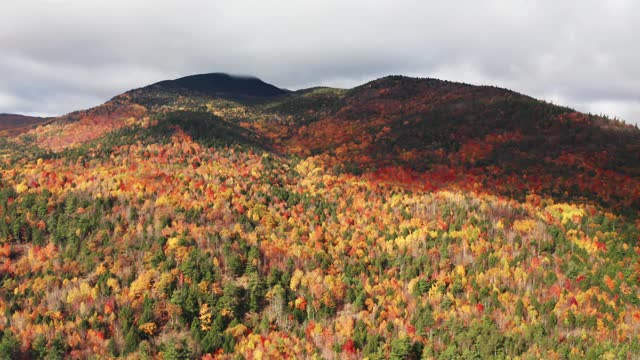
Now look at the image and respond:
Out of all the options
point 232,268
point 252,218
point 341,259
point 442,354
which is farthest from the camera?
point 252,218

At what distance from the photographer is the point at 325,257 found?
54969 millimetres

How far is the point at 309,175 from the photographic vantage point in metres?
98.9

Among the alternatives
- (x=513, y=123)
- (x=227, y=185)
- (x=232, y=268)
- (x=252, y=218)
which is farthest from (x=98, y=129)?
(x=513, y=123)

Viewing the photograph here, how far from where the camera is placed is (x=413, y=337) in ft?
130

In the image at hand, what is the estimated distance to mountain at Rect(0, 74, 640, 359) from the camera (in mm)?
39625

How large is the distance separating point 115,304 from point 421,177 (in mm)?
73755

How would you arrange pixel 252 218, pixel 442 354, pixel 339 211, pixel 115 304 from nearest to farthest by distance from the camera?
pixel 442 354, pixel 115 304, pixel 252 218, pixel 339 211

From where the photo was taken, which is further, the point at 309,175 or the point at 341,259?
the point at 309,175

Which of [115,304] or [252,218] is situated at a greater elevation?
[252,218]

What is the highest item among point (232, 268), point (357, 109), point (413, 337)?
point (357, 109)

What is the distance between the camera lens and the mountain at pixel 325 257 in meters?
39.6

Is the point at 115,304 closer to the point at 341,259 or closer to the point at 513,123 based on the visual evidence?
the point at 341,259

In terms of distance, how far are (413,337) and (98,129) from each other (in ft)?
641

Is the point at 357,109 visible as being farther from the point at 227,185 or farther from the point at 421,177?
the point at 227,185
